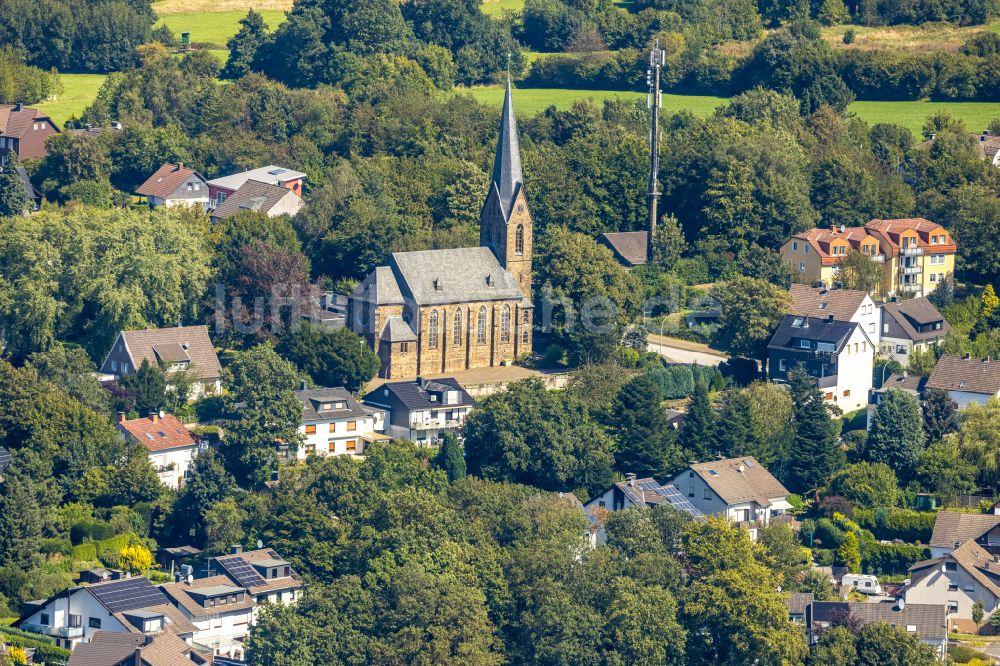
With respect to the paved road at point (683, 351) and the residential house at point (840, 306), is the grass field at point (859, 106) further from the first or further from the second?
the paved road at point (683, 351)

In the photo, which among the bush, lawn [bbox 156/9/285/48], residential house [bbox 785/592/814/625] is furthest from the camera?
lawn [bbox 156/9/285/48]

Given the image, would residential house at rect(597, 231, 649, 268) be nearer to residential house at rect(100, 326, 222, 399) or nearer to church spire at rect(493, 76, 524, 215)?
church spire at rect(493, 76, 524, 215)

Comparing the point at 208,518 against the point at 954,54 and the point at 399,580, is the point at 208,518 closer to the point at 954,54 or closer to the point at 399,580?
the point at 399,580

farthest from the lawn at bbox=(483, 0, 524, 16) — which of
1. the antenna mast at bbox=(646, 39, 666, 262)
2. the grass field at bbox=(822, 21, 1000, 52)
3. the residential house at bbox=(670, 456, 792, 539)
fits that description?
the residential house at bbox=(670, 456, 792, 539)

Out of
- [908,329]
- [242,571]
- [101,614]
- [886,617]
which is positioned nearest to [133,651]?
[101,614]

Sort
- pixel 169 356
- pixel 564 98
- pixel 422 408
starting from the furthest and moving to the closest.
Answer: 1. pixel 564 98
2. pixel 169 356
3. pixel 422 408

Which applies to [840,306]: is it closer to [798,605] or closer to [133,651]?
[798,605]
